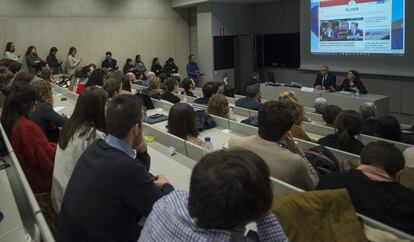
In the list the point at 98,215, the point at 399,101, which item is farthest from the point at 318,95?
the point at 98,215

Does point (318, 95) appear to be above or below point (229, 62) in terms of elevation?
below

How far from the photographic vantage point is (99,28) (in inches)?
474

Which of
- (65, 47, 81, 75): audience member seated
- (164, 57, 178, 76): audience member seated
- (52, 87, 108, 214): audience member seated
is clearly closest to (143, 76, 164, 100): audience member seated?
(52, 87, 108, 214): audience member seated

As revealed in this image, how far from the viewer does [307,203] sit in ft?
5.50

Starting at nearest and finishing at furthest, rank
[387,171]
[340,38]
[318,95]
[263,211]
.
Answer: [263,211]
[387,171]
[318,95]
[340,38]

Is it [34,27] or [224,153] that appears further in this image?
[34,27]

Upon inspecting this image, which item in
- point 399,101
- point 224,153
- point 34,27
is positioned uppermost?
point 34,27

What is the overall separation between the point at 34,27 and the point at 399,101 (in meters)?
9.69

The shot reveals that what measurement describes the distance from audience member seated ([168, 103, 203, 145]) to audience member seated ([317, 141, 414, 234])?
1.72m

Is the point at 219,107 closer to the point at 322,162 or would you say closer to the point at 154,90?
the point at 154,90

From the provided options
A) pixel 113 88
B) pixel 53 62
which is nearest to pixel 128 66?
pixel 53 62

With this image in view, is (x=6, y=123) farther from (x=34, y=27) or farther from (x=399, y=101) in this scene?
(x=34, y=27)

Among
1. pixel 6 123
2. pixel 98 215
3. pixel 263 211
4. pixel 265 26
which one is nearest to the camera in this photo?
pixel 263 211

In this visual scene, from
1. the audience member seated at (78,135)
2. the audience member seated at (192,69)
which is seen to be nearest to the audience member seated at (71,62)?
the audience member seated at (192,69)
